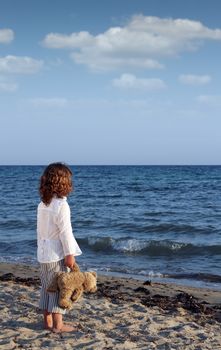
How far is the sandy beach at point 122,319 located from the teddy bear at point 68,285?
420 mm

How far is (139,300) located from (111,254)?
500cm

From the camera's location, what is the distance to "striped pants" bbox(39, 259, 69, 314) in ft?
16.0

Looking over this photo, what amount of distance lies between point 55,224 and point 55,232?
0.28ft

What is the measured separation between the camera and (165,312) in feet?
21.1

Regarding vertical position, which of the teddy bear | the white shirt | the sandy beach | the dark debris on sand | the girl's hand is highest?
the white shirt

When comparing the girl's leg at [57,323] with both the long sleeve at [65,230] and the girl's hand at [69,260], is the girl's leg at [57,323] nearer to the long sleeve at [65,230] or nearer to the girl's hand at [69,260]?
the girl's hand at [69,260]

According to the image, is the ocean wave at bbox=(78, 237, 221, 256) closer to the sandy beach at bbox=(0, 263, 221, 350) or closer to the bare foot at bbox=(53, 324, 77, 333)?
the sandy beach at bbox=(0, 263, 221, 350)

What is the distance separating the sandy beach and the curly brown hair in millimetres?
1462

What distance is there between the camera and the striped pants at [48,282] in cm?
487

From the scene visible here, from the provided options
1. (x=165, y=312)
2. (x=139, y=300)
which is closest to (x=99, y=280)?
(x=139, y=300)

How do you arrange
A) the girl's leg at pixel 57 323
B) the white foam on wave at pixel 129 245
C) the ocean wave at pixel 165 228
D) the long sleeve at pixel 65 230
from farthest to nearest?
the ocean wave at pixel 165 228 → the white foam on wave at pixel 129 245 → the girl's leg at pixel 57 323 → the long sleeve at pixel 65 230

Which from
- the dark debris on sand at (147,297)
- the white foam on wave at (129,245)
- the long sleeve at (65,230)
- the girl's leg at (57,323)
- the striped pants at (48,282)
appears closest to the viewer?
the long sleeve at (65,230)

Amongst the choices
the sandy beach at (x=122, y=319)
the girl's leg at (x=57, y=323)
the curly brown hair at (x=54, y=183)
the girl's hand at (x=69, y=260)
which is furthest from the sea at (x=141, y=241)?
the curly brown hair at (x=54, y=183)

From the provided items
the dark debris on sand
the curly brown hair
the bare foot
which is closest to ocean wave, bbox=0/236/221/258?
the dark debris on sand
